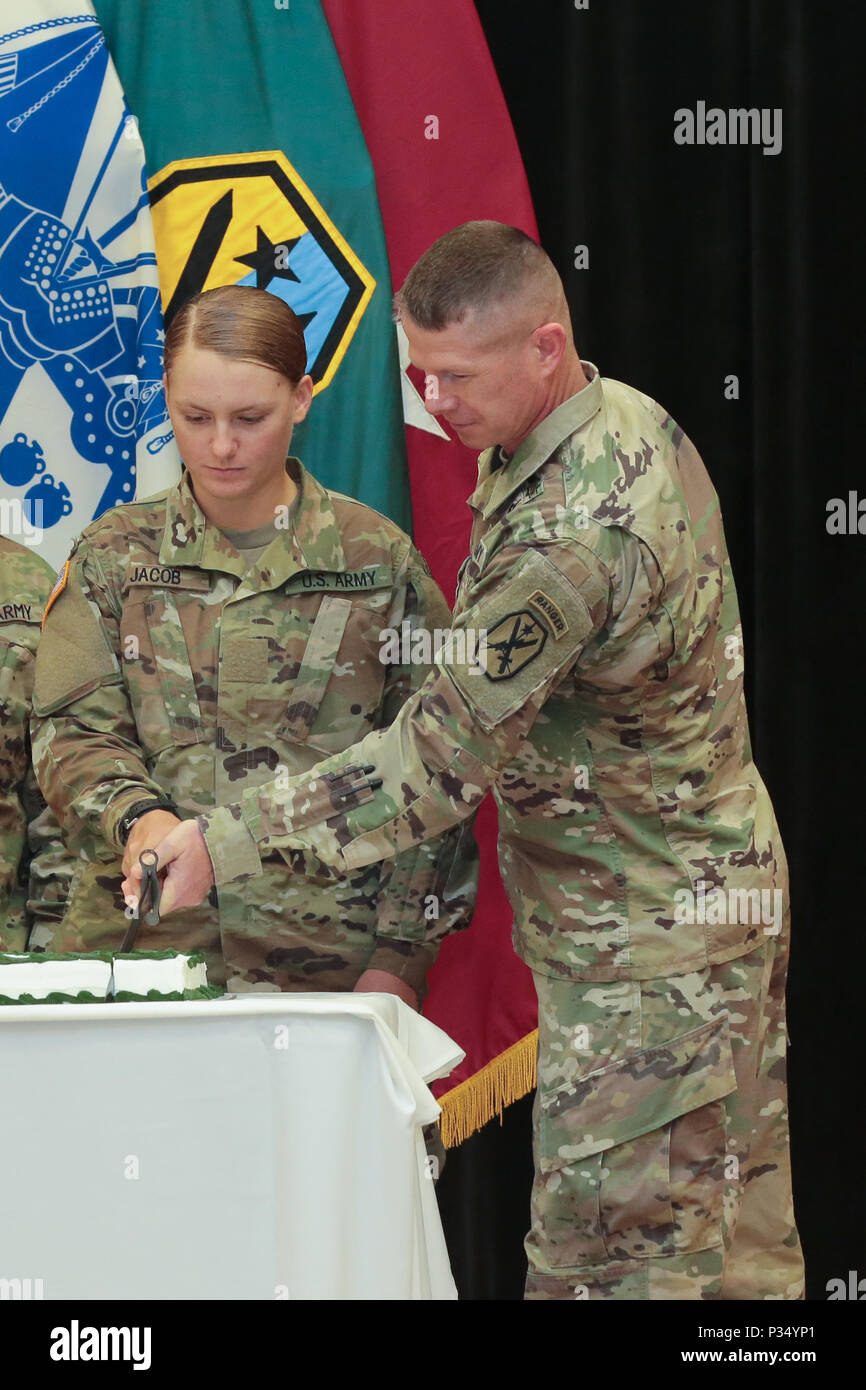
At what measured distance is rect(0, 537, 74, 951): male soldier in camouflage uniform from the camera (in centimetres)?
254

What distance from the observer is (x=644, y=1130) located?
6.42 feet

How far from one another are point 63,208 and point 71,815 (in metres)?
1.05

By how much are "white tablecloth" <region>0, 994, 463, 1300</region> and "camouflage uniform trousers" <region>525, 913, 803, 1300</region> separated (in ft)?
1.50

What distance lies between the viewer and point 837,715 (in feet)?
9.10

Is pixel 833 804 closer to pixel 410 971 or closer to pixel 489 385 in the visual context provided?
pixel 410 971

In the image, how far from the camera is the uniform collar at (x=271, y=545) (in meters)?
2.37

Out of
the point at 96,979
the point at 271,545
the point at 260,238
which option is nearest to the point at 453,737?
the point at 96,979

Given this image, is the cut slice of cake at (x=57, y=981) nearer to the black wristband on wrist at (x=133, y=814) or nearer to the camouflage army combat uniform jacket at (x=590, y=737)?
the camouflage army combat uniform jacket at (x=590, y=737)

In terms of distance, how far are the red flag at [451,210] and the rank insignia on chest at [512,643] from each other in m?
0.87

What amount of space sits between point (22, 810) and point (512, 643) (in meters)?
1.11

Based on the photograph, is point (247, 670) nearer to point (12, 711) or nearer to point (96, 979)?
point (12, 711)
